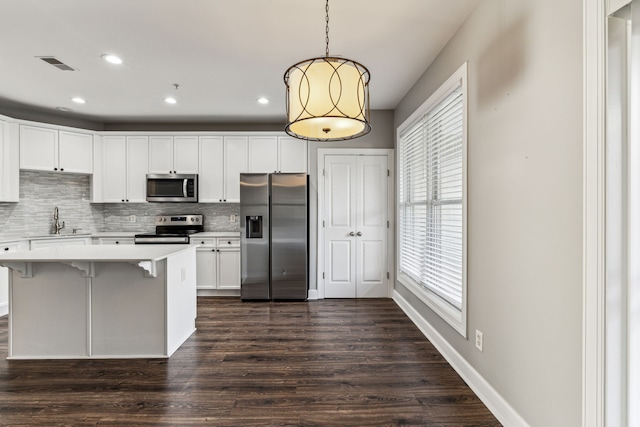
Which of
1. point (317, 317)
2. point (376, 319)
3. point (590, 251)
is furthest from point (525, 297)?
point (317, 317)

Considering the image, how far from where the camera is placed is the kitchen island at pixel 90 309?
8.64 ft

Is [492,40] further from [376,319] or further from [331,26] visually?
[376,319]

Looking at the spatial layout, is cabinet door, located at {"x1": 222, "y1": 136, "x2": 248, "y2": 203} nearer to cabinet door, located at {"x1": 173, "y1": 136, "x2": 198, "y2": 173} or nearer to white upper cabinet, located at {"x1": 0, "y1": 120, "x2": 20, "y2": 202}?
cabinet door, located at {"x1": 173, "y1": 136, "x2": 198, "y2": 173}

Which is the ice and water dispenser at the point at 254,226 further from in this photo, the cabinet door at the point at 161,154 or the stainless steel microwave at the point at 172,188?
the cabinet door at the point at 161,154

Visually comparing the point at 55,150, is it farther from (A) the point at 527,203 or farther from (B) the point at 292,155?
(A) the point at 527,203

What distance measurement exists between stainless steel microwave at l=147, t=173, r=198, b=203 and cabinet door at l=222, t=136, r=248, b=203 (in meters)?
0.45

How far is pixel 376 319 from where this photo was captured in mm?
3572

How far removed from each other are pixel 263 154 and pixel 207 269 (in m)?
1.79

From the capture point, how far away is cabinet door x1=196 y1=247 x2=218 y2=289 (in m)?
4.52

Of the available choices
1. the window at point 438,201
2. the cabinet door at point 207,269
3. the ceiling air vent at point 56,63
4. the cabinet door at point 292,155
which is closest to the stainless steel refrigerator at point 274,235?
the cabinet door at point 292,155

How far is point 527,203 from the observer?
5.43 ft

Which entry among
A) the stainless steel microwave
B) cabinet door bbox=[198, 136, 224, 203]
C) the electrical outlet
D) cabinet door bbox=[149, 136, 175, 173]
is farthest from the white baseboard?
cabinet door bbox=[149, 136, 175, 173]

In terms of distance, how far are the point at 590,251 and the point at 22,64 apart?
4.43 m

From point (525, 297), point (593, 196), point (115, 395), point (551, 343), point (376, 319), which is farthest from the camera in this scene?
point (376, 319)
